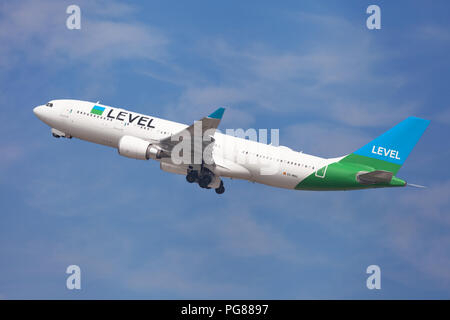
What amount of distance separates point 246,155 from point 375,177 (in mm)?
10372

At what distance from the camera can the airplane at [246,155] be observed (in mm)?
51250

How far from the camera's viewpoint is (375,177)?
49.8 meters

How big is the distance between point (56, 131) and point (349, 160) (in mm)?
26242

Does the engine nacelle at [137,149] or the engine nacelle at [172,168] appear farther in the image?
the engine nacelle at [172,168]

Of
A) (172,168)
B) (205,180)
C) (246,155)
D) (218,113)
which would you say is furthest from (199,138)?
(172,168)

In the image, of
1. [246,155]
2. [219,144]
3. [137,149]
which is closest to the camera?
[137,149]

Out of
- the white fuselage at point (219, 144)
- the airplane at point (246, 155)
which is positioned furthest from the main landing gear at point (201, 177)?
the white fuselage at point (219, 144)

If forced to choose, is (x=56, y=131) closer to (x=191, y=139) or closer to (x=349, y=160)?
(x=191, y=139)

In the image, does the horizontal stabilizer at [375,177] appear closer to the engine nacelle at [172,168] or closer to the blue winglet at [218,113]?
the blue winglet at [218,113]

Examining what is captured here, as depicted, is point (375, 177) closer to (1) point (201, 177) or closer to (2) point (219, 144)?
(2) point (219, 144)

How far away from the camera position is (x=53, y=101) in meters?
58.7

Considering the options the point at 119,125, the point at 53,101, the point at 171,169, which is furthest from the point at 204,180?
the point at 53,101

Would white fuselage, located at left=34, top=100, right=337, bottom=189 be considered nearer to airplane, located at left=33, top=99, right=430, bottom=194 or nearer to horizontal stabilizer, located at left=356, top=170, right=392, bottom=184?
airplane, located at left=33, top=99, right=430, bottom=194

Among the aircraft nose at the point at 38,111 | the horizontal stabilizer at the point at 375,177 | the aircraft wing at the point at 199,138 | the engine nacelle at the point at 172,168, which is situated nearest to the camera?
the aircraft wing at the point at 199,138
